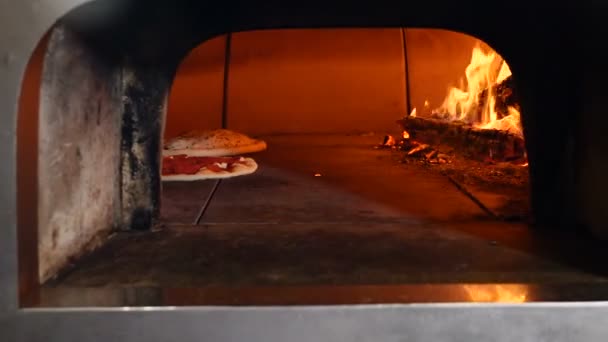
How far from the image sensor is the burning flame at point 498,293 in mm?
760

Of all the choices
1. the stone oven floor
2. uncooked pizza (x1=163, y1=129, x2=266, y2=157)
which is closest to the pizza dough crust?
the stone oven floor

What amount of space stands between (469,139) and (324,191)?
62 centimetres

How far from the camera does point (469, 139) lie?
197 centimetres

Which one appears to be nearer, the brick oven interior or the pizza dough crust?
the brick oven interior

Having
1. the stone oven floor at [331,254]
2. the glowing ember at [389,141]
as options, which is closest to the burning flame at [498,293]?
the stone oven floor at [331,254]

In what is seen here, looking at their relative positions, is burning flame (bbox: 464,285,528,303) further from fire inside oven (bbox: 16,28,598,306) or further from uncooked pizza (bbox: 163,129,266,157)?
uncooked pizza (bbox: 163,129,266,157)

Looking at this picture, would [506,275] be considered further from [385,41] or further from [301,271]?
[385,41]

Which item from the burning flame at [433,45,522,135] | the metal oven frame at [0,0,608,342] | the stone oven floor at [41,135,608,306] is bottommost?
the metal oven frame at [0,0,608,342]

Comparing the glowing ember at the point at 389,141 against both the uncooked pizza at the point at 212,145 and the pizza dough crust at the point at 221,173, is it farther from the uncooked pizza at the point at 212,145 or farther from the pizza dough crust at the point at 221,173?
the pizza dough crust at the point at 221,173

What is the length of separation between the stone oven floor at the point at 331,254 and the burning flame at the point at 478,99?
18.3 inches

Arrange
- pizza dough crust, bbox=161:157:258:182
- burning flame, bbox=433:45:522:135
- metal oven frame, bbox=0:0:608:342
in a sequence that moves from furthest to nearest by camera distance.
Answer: burning flame, bbox=433:45:522:135, pizza dough crust, bbox=161:157:258:182, metal oven frame, bbox=0:0:608:342

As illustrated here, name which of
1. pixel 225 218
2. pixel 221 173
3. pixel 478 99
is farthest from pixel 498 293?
pixel 478 99

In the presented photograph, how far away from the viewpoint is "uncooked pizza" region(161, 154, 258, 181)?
1769 millimetres

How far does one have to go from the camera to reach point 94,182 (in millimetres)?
1067
